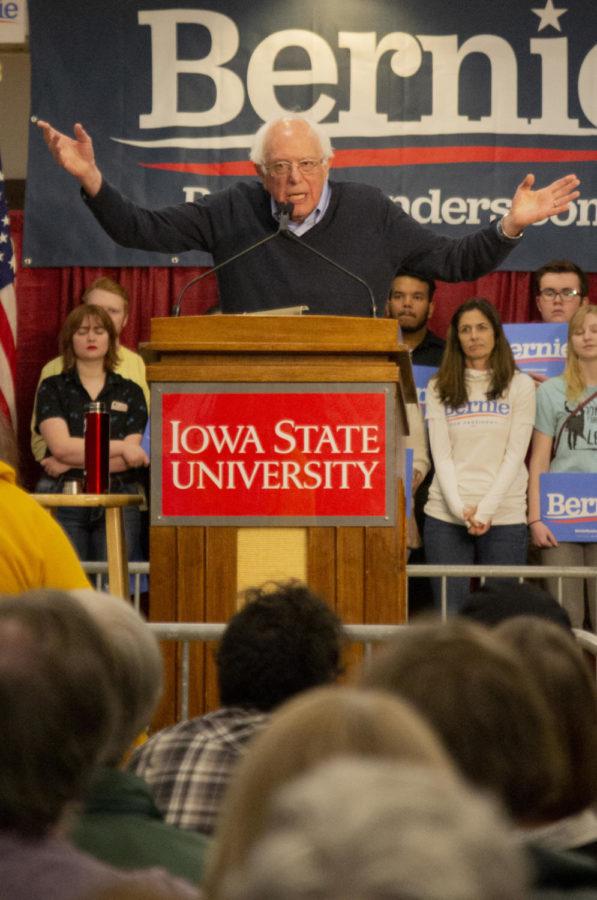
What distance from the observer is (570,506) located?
5.27 metres

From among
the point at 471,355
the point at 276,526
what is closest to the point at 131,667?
the point at 276,526

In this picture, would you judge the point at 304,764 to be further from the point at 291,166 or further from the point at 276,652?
the point at 291,166

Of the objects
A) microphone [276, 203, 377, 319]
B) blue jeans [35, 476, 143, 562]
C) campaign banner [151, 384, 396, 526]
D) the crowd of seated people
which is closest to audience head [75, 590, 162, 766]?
the crowd of seated people

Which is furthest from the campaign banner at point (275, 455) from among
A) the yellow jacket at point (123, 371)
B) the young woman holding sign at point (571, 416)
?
the yellow jacket at point (123, 371)

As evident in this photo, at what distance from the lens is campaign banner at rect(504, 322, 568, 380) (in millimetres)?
5945

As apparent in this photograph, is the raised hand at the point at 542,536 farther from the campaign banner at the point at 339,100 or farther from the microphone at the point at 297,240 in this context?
the campaign banner at the point at 339,100

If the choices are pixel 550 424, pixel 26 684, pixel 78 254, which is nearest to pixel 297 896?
pixel 26 684

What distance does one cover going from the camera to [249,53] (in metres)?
7.17

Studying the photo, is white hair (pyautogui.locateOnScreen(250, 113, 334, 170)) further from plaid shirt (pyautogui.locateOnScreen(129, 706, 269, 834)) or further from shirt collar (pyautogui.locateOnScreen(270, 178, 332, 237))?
plaid shirt (pyautogui.locateOnScreen(129, 706, 269, 834))

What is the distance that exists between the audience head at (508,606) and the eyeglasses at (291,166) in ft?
6.81

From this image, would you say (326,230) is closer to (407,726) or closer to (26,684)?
(26,684)

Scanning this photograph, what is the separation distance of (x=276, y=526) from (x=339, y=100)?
4.40 m

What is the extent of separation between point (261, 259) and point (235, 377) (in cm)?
99

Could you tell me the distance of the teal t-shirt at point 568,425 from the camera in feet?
18.6
